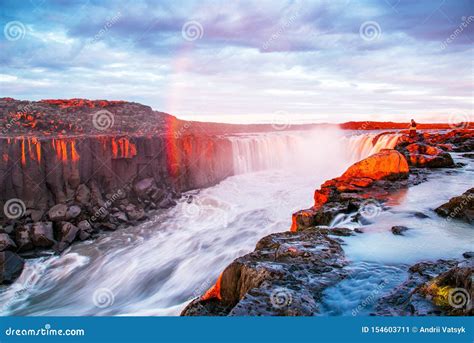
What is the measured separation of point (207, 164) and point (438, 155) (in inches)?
664

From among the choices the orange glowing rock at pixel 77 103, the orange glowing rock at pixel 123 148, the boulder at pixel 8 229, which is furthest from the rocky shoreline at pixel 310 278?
the orange glowing rock at pixel 77 103

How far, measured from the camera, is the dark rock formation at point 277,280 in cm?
445

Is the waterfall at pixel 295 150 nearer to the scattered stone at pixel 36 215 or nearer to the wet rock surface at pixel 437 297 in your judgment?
the scattered stone at pixel 36 215

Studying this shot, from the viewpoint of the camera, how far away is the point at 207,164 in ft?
94.8

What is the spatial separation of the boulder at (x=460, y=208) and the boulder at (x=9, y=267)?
1494 centimetres

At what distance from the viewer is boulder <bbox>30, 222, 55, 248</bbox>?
15.8 m

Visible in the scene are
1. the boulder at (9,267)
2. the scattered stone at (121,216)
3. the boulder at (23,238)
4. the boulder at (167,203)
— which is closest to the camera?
the boulder at (9,267)

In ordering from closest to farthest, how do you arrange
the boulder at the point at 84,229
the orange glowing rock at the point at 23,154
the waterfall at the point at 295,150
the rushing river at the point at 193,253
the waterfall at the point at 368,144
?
1. the rushing river at the point at 193,253
2. the boulder at the point at 84,229
3. the orange glowing rock at the point at 23,154
4. the waterfall at the point at 368,144
5. the waterfall at the point at 295,150

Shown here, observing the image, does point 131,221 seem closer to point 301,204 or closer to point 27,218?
point 27,218

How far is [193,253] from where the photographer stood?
1446cm

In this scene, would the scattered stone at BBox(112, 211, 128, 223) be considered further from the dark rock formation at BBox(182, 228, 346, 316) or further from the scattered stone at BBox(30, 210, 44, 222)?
the dark rock formation at BBox(182, 228, 346, 316)

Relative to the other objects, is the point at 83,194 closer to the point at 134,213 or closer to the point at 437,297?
the point at 134,213

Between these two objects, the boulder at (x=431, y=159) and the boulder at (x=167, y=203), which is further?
the boulder at (x=167, y=203)

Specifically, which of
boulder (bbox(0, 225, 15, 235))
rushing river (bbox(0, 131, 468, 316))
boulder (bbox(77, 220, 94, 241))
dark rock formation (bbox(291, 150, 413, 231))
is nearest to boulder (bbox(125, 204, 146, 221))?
rushing river (bbox(0, 131, 468, 316))
